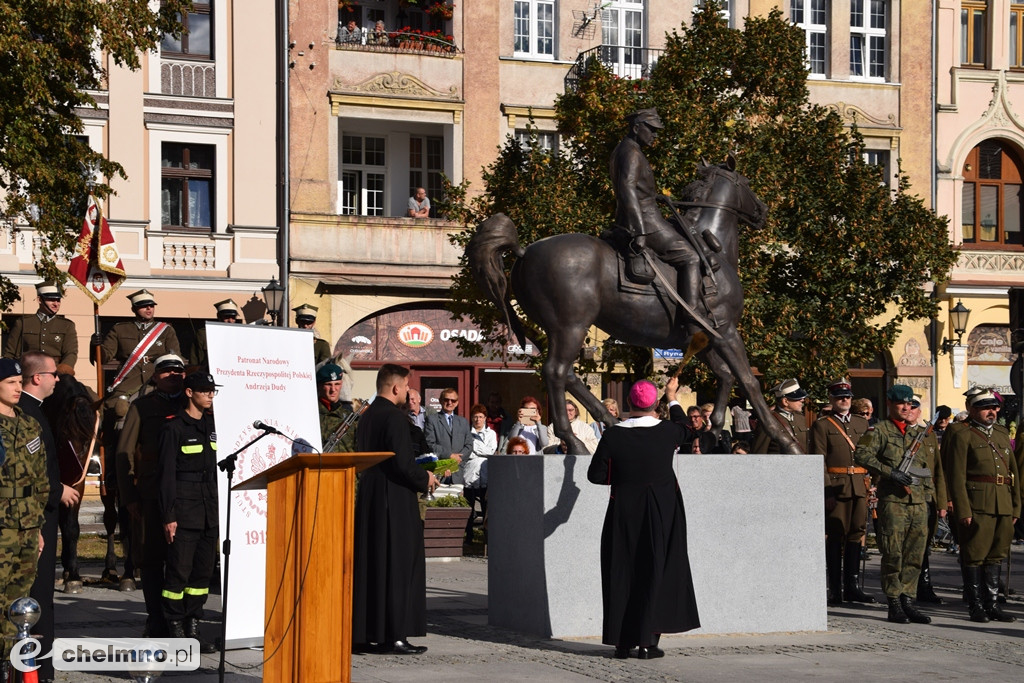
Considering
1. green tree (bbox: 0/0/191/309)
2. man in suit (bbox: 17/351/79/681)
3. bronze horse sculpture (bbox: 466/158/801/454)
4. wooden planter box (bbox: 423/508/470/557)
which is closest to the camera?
man in suit (bbox: 17/351/79/681)

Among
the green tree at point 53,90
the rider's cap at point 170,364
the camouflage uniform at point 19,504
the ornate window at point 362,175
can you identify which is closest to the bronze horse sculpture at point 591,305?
the rider's cap at point 170,364

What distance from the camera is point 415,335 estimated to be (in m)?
33.7

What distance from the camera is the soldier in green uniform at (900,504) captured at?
1330 cm

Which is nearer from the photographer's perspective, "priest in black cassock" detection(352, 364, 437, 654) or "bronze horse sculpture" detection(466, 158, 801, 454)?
"priest in black cassock" detection(352, 364, 437, 654)

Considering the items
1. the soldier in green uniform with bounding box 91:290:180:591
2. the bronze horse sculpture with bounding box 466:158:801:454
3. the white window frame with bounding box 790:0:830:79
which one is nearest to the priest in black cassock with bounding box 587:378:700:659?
the bronze horse sculpture with bounding box 466:158:801:454

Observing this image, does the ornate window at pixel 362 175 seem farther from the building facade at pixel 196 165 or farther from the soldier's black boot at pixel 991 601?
the soldier's black boot at pixel 991 601

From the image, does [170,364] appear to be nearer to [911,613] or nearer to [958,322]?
[911,613]

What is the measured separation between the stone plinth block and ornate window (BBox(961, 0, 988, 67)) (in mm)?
27693

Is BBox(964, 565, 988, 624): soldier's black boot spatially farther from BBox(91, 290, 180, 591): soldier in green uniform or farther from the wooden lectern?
BBox(91, 290, 180, 591): soldier in green uniform

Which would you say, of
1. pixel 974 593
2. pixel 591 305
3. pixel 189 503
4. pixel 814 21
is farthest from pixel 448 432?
pixel 814 21

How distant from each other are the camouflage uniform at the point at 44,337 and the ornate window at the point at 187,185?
12.9 metres

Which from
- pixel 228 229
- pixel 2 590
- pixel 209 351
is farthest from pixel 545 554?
pixel 228 229

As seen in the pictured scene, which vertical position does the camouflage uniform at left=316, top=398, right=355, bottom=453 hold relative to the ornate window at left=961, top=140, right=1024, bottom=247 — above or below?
below

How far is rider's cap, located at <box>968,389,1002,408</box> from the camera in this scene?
1383cm
